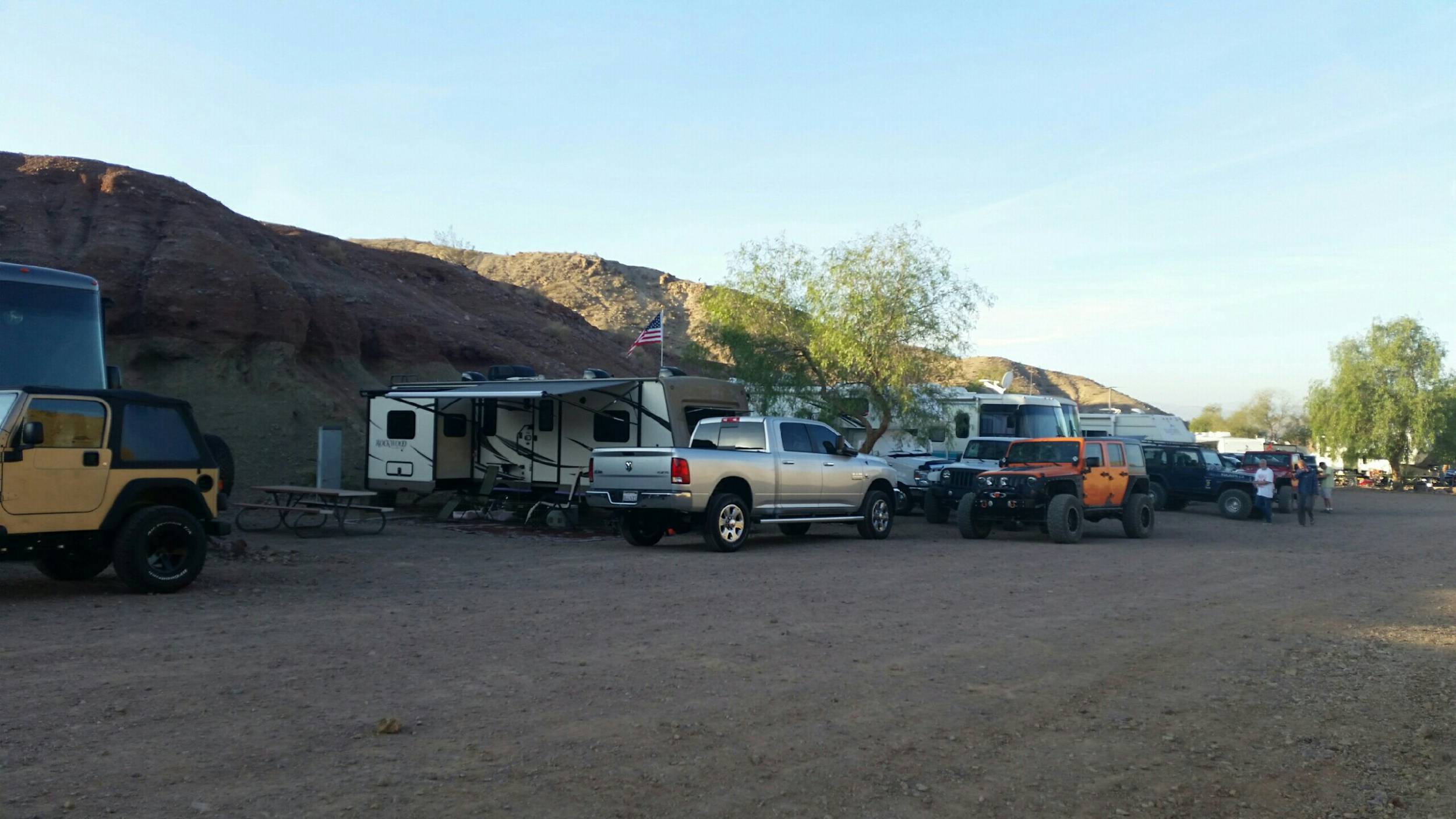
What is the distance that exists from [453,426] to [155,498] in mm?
10889

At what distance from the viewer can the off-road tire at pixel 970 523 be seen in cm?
1922

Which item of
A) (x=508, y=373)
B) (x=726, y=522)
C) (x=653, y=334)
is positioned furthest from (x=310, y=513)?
(x=653, y=334)

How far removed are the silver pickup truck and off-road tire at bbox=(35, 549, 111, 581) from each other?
656cm

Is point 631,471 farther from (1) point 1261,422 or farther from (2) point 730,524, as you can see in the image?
(1) point 1261,422

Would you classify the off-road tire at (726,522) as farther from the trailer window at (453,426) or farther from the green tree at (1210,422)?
the green tree at (1210,422)

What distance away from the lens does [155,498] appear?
10.8 metres

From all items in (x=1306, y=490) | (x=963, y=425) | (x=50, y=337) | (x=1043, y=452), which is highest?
(x=50, y=337)

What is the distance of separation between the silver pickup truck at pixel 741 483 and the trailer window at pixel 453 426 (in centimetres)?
550

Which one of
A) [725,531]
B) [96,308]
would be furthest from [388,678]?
[96,308]

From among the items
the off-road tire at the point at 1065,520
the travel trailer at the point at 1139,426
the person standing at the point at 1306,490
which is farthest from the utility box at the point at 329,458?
the travel trailer at the point at 1139,426

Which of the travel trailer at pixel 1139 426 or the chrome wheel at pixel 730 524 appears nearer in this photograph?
the chrome wheel at pixel 730 524

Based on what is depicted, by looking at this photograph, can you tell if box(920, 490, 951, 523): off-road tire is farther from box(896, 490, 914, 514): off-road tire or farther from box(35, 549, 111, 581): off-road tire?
box(35, 549, 111, 581): off-road tire

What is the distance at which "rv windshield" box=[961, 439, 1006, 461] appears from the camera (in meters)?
24.6

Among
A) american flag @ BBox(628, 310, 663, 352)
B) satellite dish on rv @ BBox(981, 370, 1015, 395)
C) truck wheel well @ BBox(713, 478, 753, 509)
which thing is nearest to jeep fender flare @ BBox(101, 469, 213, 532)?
truck wheel well @ BBox(713, 478, 753, 509)
